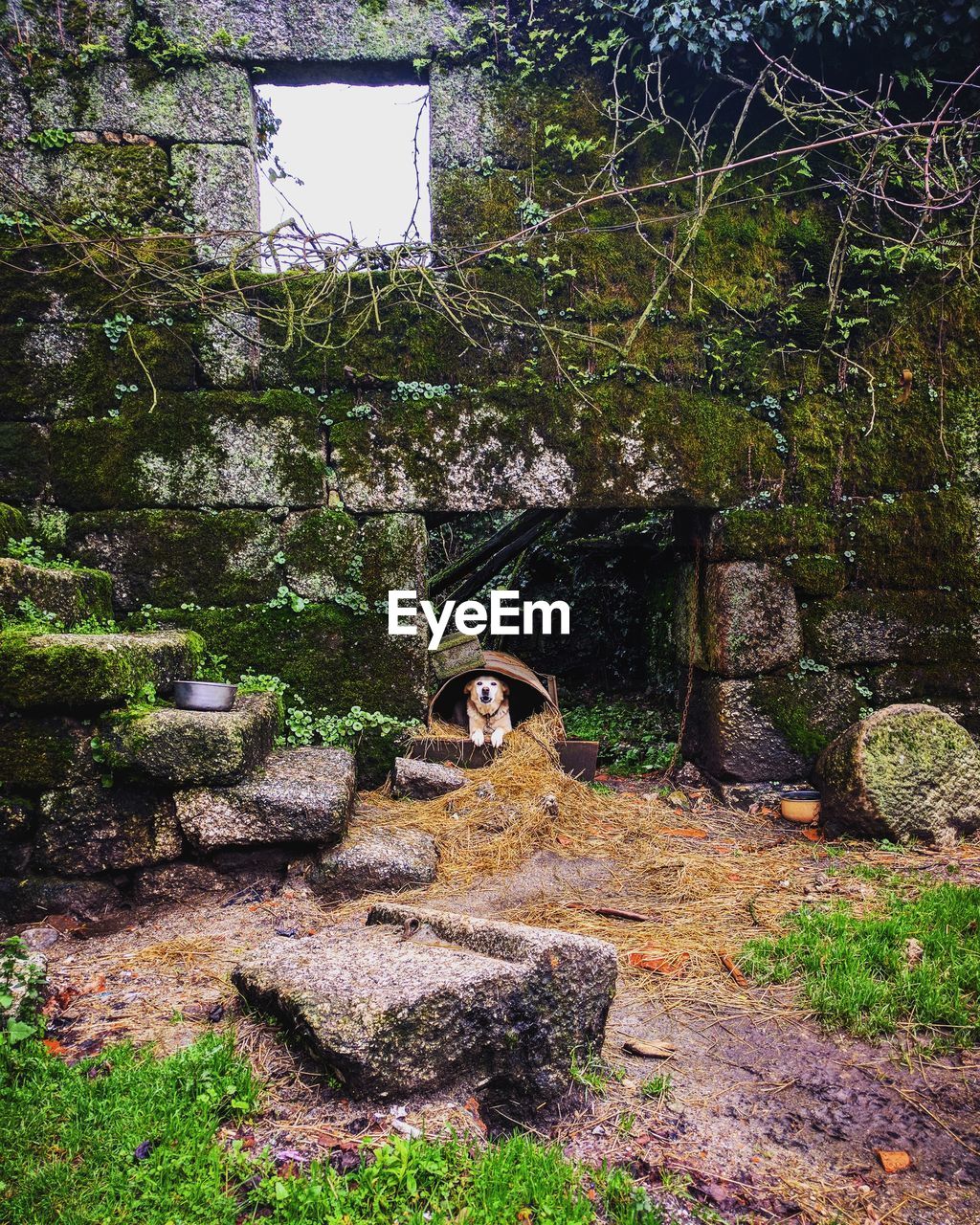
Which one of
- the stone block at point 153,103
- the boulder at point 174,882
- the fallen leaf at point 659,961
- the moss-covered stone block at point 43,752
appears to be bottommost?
the fallen leaf at point 659,961

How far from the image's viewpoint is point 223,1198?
163 cm

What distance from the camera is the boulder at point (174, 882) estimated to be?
322 cm

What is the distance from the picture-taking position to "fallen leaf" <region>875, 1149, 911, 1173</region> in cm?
184

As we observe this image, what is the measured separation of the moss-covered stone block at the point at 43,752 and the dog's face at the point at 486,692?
2244mm

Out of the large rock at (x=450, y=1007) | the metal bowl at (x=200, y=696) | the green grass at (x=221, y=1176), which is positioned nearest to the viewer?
the green grass at (x=221, y=1176)

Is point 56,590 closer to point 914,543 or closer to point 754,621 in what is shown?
point 754,621

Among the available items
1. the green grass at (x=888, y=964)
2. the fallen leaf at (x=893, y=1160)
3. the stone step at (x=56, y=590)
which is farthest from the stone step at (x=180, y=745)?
the fallen leaf at (x=893, y=1160)

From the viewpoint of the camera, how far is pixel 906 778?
12.7ft

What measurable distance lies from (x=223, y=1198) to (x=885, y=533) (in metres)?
4.45

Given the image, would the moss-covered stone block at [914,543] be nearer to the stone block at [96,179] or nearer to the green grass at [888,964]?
the green grass at [888,964]

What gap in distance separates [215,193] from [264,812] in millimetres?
3332

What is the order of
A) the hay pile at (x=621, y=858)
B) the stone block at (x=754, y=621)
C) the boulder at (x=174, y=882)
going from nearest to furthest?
the hay pile at (x=621, y=858) < the boulder at (x=174, y=882) < the stone block at (x=754, y=621)

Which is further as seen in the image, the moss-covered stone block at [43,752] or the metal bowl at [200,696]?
the metal bowl at [200,696]

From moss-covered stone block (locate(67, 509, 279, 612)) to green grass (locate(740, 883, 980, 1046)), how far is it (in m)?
2.99
